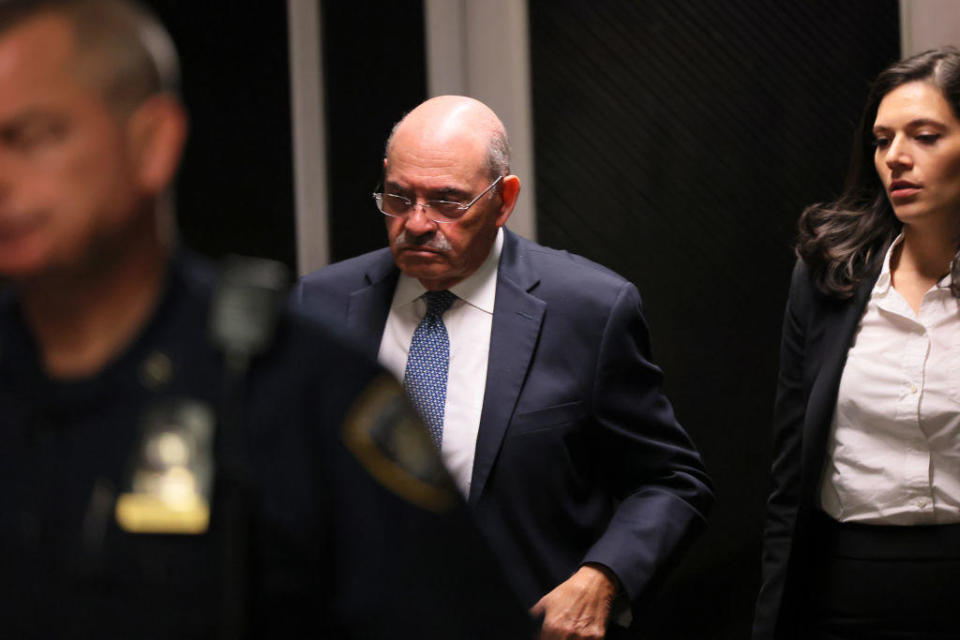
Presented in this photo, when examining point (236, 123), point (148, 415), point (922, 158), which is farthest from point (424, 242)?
point (148, 415)

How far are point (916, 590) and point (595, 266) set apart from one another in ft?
2.70

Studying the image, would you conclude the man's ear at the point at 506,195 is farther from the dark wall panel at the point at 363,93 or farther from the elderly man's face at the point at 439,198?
the dark wall panel at the point at 363,93

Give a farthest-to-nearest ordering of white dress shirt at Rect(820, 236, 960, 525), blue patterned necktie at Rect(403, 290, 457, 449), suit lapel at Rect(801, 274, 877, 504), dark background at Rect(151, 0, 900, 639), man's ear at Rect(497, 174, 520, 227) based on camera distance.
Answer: dark background at Rect(151, 0, 900, 639), suit lapel at Rect(801, 274, 877, 504), white dress shirt at Rect(820, 236, 960, 525), man's ear at Rect(497, 174, 520, 227), blue patterned necktie at Rect(403, 290, 457, 449)

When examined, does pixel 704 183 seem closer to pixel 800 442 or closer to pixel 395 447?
pixel 800 442

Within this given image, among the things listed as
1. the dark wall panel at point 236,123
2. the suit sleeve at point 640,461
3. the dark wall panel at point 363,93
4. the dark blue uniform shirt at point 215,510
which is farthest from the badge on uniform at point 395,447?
the suit sleeve at point 640,461

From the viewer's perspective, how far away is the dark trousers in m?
2.25

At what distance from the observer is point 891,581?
7.48 ft

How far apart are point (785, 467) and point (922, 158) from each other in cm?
64

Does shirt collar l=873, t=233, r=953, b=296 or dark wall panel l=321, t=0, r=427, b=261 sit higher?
dark wall panel l=321, t=0, r=427, b=261

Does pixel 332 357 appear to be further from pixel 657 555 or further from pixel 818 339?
pixel 818 339

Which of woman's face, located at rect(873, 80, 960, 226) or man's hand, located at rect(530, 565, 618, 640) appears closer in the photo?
man's hand, located at rect(530, 565, 618, 640)

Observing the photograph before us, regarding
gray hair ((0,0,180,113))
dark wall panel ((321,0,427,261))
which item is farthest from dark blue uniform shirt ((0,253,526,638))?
dark wall panel ((321,0,427,261))

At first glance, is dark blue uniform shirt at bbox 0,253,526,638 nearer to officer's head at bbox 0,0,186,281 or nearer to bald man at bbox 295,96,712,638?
officer's head at bbox 0,0,186,281

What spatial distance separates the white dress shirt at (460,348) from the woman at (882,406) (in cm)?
76
